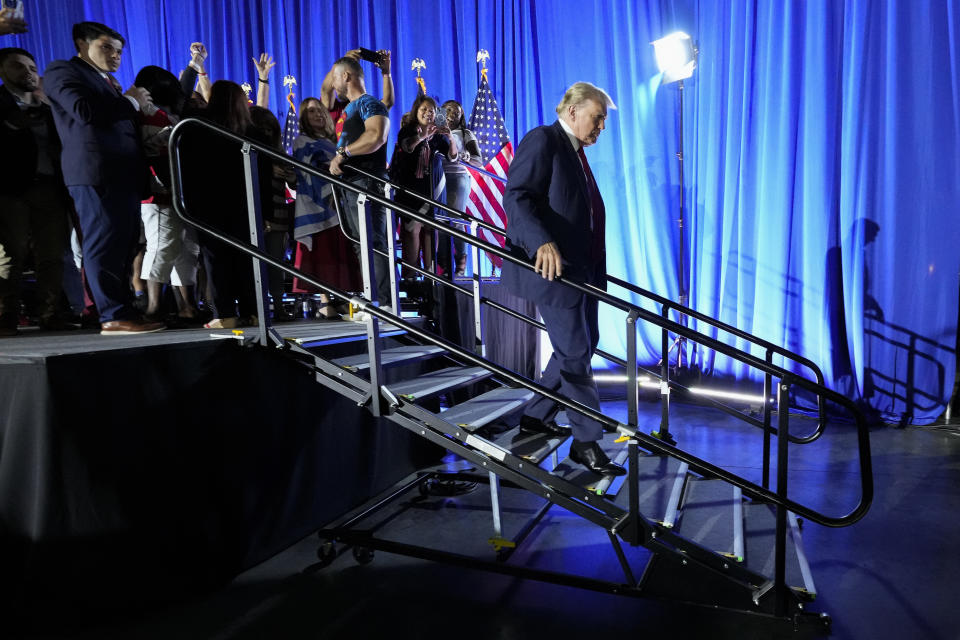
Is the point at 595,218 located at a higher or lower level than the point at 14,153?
lower

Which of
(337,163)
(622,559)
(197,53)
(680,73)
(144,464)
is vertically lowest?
(622,559)

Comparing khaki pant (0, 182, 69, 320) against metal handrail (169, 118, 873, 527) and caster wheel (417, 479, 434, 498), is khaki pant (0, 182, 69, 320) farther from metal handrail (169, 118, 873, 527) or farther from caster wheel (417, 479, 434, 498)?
caster wheel (417, 479, 434, 498)

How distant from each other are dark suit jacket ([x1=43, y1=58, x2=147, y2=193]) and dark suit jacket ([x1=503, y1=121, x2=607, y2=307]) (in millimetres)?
1763

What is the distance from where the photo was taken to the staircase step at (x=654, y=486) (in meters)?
2.28

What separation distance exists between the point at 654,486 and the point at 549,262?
122 centimetres

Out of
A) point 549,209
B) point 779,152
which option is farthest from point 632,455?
point 779,152

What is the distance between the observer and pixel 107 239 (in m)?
2.51

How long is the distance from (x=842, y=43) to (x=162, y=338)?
538 centimetres

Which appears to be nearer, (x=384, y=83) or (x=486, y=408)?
(x=486, y=408)

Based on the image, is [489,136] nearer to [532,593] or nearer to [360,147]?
[360,147]

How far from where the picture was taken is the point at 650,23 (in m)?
5.71

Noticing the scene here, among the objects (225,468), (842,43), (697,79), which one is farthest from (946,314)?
(225,468)

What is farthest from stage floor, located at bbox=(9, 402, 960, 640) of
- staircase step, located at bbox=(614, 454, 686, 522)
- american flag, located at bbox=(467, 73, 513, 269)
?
american flag, located at bbox=(467, 73, 513, 269)

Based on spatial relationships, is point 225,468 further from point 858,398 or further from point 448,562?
point 858,398
